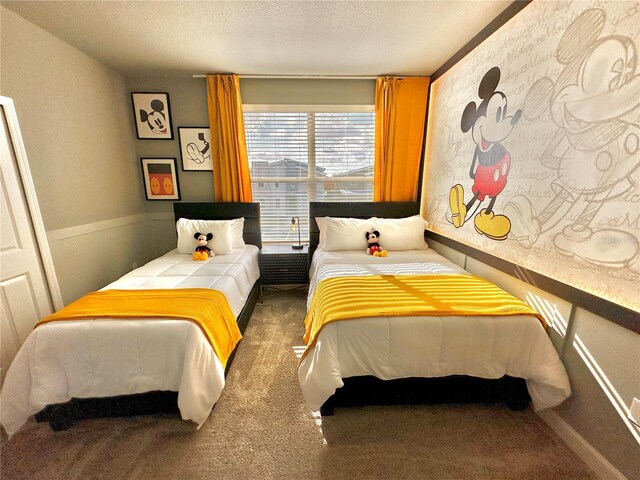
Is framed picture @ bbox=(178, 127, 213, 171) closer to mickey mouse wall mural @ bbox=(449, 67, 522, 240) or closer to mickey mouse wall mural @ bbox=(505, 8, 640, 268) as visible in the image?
mickey mouse wall mural @ bbox=(449, 67, 522, 240)

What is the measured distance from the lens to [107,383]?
→ 4.60 feet

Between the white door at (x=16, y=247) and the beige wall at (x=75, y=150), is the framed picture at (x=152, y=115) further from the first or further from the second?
the white door at (x=16, y=247)

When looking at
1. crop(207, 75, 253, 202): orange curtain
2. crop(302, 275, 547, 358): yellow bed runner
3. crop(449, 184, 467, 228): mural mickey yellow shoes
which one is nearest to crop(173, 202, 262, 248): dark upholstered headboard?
crop(207, 75, 253, 202): orange curtain

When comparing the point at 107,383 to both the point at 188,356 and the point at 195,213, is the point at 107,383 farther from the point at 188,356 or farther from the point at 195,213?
the point at 195,213

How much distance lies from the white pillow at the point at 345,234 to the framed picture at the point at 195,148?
5.66ft

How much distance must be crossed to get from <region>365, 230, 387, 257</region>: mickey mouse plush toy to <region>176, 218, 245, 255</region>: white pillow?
1.52 metres

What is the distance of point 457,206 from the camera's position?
2.51 m

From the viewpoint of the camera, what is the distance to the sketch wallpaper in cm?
117

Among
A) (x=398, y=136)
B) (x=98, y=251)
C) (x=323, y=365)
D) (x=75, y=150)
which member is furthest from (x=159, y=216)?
(x=398, y=136)

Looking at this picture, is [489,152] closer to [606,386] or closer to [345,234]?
[345,234]

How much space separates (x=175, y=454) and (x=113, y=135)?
3.15m

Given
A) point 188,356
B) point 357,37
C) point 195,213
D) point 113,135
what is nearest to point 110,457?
point 188,356


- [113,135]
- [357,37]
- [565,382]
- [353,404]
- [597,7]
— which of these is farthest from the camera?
[113,135]

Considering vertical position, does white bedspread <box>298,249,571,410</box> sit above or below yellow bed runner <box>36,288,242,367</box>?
below
